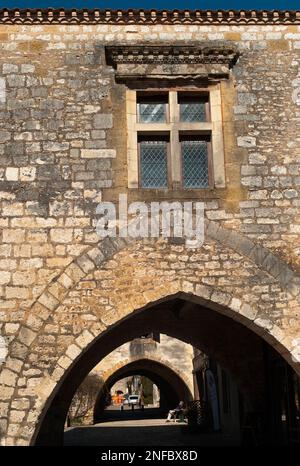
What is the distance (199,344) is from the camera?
38.9 ft

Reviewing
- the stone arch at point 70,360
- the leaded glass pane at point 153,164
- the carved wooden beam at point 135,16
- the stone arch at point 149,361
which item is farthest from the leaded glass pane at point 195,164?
the stone arch at point 149,361

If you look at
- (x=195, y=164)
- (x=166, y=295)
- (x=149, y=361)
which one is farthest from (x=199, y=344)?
(x=149, y=361)

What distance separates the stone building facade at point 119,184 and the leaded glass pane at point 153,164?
173 mm

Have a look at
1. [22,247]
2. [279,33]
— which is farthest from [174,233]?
[279,33]

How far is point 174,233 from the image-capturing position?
301 inches

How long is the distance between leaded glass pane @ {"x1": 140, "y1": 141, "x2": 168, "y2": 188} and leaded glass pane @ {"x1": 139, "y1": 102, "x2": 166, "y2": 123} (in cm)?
29

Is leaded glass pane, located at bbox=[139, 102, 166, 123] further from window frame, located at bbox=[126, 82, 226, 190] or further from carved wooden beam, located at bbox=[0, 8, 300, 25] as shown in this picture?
carved wooden beam, located at bbox=[0, 8, 300, 25]

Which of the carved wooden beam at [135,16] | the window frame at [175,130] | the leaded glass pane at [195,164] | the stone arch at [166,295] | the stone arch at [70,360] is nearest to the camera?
the stone arch at [70,360]

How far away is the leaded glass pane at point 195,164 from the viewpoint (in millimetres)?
7938

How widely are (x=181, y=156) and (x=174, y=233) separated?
3.35ft

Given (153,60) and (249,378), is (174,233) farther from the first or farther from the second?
(249,378)

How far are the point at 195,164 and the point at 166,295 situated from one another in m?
1.71

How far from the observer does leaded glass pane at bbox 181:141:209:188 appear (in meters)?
7.94

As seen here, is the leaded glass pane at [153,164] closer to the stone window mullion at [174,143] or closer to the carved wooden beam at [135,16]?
the stone window mullion at [174,143]
